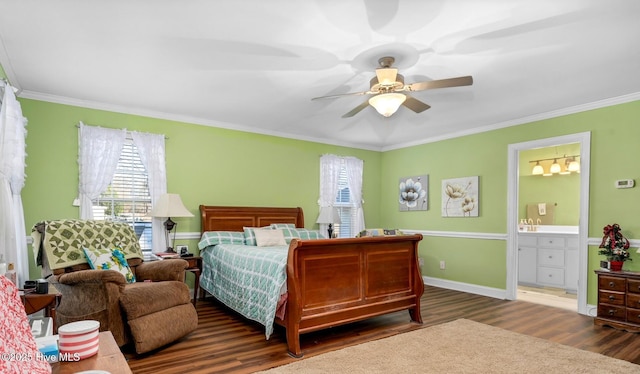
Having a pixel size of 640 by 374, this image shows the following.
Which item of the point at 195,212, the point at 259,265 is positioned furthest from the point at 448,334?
the point at 195,212

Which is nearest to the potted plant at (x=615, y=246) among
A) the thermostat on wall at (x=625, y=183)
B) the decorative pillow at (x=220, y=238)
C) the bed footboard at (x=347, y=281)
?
the thermostat on wall at (x=625, y=183)

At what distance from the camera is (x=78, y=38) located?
2.74 m

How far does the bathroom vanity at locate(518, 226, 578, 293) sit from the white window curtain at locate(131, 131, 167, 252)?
5.58 metres

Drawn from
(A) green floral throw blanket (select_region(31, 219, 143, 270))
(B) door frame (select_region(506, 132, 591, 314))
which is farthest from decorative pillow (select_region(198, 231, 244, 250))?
(B) door frame (select_region(506, 132, 591, 314))

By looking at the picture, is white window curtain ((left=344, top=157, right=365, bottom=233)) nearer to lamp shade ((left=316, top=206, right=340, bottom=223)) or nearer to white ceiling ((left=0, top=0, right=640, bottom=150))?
lamp shade ((left=316, top=206, right=340, bottom=223))

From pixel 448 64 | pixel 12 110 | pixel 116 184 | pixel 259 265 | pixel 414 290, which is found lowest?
pixel 414 290

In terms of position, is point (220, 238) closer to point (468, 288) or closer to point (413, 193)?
point (413, 193)

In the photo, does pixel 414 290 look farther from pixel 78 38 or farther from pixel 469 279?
pixel 78 38

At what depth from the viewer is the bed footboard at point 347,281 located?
306 centimetres

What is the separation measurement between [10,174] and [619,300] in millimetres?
5904

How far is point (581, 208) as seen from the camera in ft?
14.2

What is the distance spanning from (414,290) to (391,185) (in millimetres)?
3159

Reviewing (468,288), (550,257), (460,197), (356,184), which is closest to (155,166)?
(356,184)

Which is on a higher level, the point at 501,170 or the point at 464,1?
the point at 464,1
